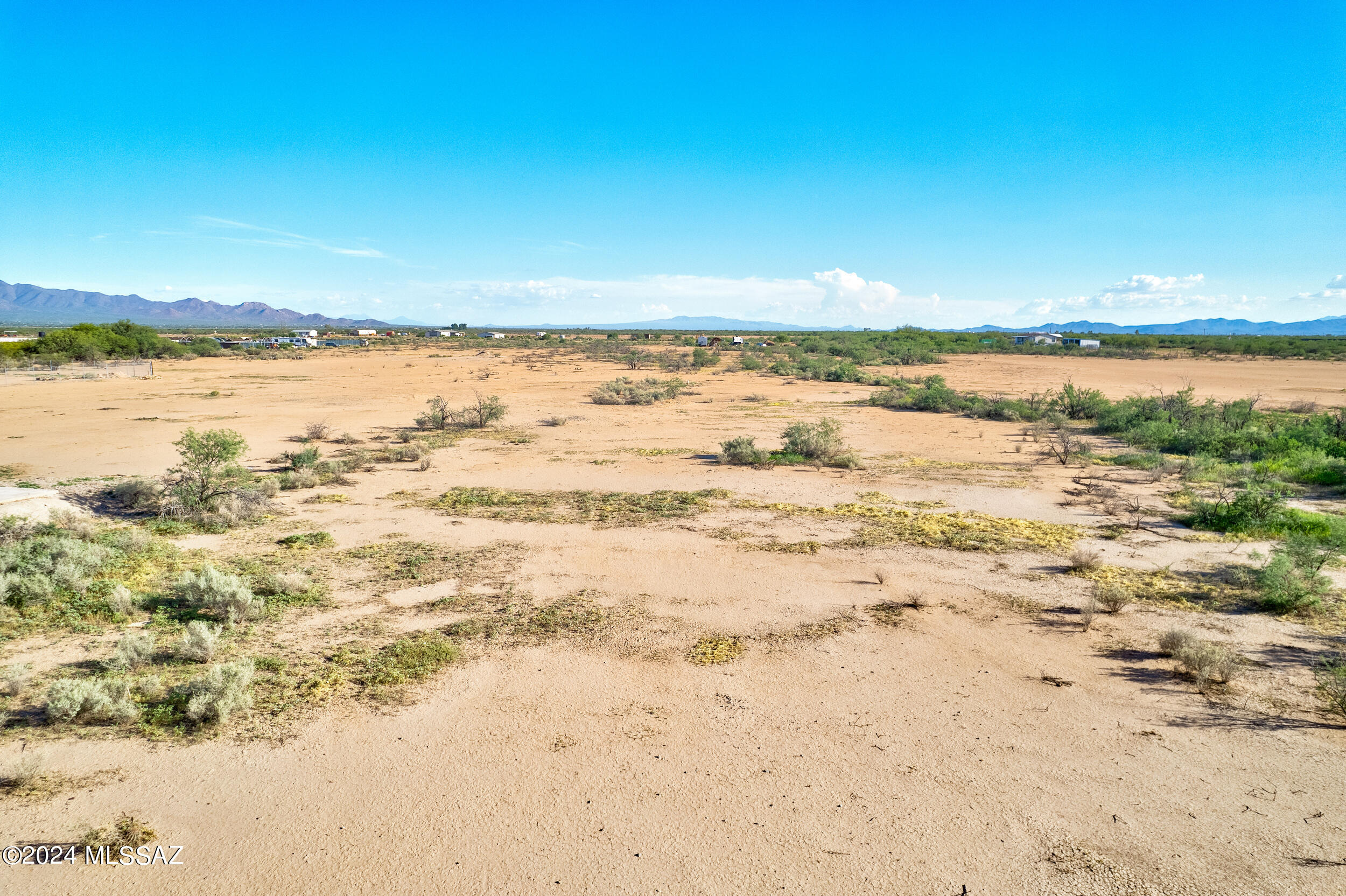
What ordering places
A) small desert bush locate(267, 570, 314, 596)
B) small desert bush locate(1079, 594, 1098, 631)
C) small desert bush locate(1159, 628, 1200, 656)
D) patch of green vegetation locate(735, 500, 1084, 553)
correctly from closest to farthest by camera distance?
small desert bush locate(1159, 628, 1200, 656) < small desert bush locate(1079, 594, 1098, 631) < small desert bush locate(267, 570, 314, 596) < patch of green vegetation locate(735, 500, 1084, 553)

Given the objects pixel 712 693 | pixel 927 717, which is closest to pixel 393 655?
pixel 712 693

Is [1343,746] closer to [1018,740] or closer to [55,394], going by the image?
[1018,740]

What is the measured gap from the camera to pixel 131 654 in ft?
21.1

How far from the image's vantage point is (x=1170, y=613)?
8094 mm

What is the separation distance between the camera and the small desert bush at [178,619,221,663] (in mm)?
6676

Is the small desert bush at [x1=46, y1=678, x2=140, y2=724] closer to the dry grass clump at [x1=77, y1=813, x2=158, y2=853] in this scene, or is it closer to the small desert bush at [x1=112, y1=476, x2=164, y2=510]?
the dry grass clump at [x1=77, y1=813, x2=158, y2=853]

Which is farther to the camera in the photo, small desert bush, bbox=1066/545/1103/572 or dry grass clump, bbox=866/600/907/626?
small desert bush, bbox=1066/545/1103/572

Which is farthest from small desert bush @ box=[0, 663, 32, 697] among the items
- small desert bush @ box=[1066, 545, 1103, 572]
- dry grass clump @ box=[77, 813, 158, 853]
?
small desert bush @ box=[1066, 545, 1103, 572]

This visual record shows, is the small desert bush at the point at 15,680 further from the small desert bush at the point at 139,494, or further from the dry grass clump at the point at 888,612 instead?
the dry grass clump at the point at 888,612

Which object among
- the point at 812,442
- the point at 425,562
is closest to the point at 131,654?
the point at 425,562

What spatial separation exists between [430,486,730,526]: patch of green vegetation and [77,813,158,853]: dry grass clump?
25.1 ft

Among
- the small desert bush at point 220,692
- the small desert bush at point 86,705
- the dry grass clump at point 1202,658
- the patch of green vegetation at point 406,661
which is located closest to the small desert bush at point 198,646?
the small desert bush at point 220,692

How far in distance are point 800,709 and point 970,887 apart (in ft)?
7.00

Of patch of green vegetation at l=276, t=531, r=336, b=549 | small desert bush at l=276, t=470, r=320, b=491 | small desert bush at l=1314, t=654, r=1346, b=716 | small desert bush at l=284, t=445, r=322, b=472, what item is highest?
small desert bush at l=284, t=445, r=322, b=472
